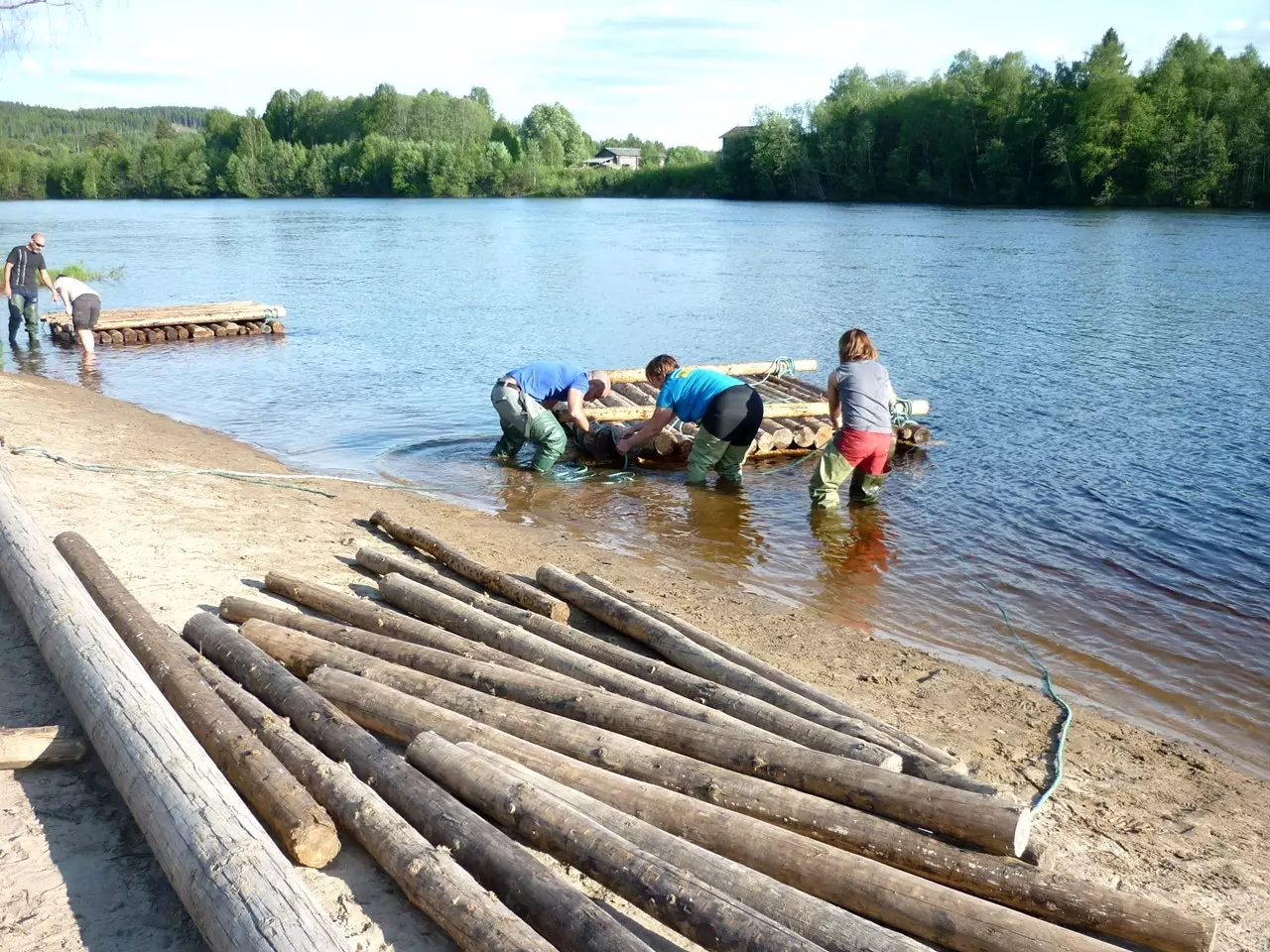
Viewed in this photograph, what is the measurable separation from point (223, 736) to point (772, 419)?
10.1 metres

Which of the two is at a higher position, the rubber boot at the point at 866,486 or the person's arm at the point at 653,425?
the person's arm at the point at 653,425

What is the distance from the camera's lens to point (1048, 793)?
5457 millimetres

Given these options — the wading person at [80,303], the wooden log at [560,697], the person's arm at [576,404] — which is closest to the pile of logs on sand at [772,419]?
the person's arm at [576,404]

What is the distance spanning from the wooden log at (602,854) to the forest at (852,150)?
7171 cm

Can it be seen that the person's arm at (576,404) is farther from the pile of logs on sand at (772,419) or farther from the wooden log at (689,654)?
the wooden log at (689,654)

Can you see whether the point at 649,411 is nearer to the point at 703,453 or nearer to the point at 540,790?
the point at 703,453

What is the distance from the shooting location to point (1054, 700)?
22.6 feet

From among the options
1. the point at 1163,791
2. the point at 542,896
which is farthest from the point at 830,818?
the point at 1163,791

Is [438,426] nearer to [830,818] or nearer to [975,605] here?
[975,605]

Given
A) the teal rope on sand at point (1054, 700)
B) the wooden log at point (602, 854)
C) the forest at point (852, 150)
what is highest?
the forest at point (852, 150)

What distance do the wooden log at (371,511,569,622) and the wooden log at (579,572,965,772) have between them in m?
0.54

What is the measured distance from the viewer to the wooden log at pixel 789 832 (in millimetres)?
3900

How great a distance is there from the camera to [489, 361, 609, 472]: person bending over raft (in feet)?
39.8

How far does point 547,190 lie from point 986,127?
51.8 metres
